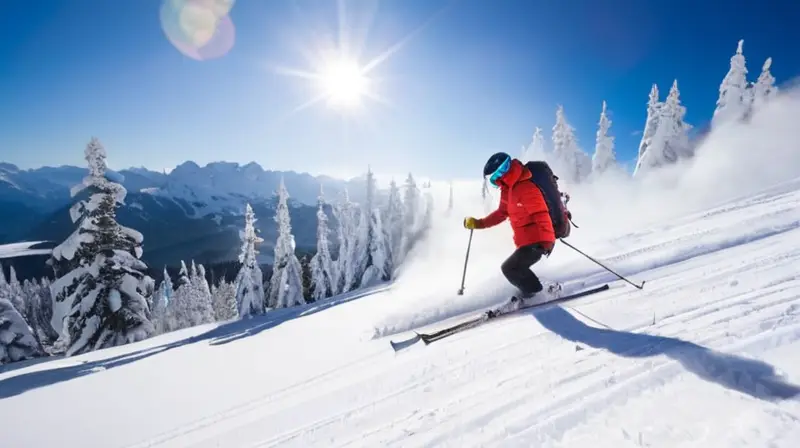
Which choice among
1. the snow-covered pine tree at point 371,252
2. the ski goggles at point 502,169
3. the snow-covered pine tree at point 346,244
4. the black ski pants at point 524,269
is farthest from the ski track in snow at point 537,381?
the snow-covered pine tree at point 346,244

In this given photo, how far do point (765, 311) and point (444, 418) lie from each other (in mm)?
3344

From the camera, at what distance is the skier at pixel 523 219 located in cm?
543

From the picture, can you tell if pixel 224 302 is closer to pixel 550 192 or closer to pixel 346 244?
pixel 346 244

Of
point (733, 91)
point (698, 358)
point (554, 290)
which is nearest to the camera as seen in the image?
point (698, 358)

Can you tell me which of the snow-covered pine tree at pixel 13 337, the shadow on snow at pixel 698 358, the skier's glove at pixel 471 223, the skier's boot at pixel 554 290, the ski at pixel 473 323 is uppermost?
the snow-covered pine tree at pixel 13 337

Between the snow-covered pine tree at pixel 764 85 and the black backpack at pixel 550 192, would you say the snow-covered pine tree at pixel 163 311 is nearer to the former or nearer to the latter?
the black backpack at pixel 550 192

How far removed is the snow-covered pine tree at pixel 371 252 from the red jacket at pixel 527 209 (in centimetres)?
3799

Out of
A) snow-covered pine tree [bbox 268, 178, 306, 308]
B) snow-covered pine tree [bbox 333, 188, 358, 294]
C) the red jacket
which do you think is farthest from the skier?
snow-covered pine tree [bbox 333, 188, 358, 294]

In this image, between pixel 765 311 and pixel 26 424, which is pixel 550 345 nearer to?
pixel 765 311

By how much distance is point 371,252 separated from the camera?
143 feet

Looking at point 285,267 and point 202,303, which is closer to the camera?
point 285,267

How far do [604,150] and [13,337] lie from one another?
2149 inches

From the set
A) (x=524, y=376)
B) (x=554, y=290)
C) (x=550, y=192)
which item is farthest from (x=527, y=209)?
(x=524, y=376)

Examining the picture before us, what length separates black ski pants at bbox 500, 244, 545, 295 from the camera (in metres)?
5.50
